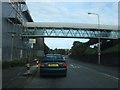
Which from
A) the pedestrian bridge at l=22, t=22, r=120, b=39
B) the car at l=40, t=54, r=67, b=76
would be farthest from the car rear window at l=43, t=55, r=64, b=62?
the pedestrian bridge at l=22, t=22, r=120, b=39

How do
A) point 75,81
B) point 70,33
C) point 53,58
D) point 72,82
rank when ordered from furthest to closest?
point 70,33 < point 53,58 < point 75,81 < point 72,82

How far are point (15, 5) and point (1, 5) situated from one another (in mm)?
10668

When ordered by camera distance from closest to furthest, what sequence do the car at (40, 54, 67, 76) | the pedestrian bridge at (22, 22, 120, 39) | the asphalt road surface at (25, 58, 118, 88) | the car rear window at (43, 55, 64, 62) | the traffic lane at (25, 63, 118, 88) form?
the traffic lane at (25, 63, 118, 88) < the asphalt road surface at (25, 58, 118, 88) < the car at (40, 54, 67, 76) < the car rear window at (43, 55, 64, 62) < the pedestrian bridge at (22, 22, 120, 39)

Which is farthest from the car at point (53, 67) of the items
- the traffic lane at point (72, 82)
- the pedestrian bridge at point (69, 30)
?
the pedestrian bridge at point (69, 30)

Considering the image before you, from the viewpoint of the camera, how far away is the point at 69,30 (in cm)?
8800

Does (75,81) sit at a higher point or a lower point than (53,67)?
lower

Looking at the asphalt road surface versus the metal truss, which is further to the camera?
the metal truss

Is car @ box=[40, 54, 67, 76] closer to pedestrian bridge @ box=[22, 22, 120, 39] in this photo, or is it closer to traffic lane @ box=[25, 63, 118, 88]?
traffic lane @ box=[25, 63, 118, 88]

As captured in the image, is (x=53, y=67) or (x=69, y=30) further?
(x=69, y=30)

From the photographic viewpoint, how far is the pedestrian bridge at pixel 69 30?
86.8 m

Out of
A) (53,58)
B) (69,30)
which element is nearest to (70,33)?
(69,30)

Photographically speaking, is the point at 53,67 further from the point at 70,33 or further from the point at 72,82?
the point at 70,33

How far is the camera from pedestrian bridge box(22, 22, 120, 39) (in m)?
86.8

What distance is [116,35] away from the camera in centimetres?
8906
